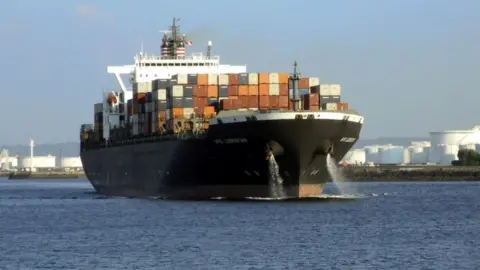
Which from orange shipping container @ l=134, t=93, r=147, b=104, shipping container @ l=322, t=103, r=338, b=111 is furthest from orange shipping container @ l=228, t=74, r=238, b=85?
orange shipping container @ l=134, t=93, r=147, b=104

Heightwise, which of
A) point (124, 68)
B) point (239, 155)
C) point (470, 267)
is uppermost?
point (124, 68)

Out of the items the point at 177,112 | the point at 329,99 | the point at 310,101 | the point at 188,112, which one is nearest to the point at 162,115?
the point at 177,112

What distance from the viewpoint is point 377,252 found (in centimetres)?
3928

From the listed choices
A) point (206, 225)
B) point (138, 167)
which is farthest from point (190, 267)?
point (138, 167)

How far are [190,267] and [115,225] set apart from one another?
648 inches

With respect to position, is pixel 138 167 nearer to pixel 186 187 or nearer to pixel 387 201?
pixel 186 187

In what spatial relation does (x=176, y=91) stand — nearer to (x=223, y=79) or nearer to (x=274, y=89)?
(x=223, y=79)

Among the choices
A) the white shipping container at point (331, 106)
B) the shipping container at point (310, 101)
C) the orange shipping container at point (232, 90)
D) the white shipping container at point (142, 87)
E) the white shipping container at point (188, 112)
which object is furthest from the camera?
the white shipping container at point (142, 87)

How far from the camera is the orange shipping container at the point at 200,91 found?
7044 centimetres

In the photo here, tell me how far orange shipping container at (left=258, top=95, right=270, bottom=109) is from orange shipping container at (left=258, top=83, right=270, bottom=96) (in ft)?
0.85

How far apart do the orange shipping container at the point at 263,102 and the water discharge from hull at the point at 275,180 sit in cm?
659

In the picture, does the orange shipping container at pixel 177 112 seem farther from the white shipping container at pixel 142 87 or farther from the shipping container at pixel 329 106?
the white shipping container at pixel 142 87

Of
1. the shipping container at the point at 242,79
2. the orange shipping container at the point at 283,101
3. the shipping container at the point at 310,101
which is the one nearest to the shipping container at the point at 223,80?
the shipping container at the point at 242,79

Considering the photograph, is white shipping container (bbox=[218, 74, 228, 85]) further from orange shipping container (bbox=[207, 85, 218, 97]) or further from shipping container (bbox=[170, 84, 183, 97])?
shipping container (bbox=[170, 84, 183, 97])
